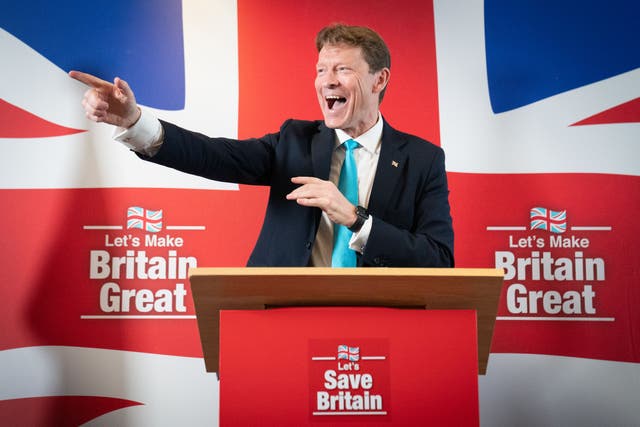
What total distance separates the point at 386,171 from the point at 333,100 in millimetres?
352

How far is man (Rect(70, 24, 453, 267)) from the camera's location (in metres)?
2.11

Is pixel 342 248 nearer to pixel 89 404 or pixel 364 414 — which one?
pixel 364 414

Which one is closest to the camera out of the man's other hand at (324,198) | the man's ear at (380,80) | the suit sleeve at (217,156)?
the man's other hand at (324,198)

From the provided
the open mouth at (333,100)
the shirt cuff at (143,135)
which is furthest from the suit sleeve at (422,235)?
the shirt cuff at (143,135)

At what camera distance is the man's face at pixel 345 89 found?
2607mm

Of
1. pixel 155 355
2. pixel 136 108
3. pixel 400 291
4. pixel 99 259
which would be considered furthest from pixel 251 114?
pixel 400 291

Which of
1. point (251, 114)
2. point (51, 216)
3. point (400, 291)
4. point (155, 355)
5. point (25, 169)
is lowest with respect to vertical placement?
point (155, 355)

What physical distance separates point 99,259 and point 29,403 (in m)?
0.71

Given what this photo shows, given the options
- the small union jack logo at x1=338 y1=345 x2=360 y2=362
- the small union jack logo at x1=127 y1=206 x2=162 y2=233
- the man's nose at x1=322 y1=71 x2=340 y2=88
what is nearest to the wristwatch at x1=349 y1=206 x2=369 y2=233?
the small union jack logo at x1=338 y1=345 x2=360 y2=362

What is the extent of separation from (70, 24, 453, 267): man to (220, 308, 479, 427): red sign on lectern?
1.38 ft

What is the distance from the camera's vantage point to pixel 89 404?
11.1 feet

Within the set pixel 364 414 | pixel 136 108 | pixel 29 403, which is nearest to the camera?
pixel 364 414

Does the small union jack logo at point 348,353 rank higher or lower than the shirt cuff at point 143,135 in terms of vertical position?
lower

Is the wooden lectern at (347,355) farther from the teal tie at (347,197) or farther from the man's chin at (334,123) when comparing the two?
the man's chin at (334,123)
